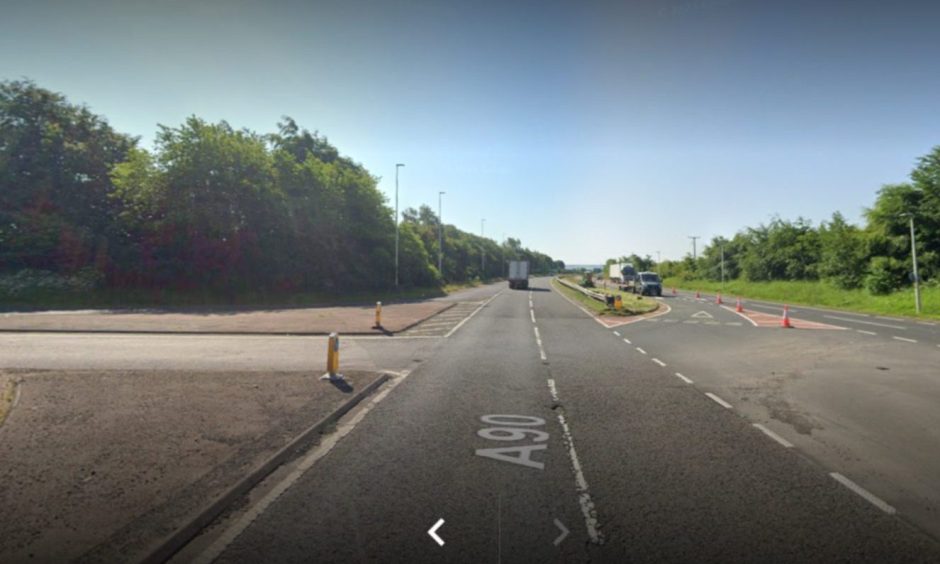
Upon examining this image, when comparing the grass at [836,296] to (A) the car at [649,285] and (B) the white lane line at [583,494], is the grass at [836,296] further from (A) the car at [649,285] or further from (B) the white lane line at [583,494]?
(B) the white lane line at [583,494]

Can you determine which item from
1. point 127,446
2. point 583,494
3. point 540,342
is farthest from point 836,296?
point 127,446

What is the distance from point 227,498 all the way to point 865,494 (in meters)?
6.20

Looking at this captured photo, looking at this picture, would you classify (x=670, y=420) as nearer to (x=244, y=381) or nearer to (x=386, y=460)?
(x=386, y=460)

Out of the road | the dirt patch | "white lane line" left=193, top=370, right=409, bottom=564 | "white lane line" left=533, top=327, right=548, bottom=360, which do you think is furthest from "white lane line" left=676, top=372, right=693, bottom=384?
the dirt patch

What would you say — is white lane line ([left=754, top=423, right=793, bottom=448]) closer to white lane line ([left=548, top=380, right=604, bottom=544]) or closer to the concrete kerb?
→ white lane line ([left=548, top=380, right=604, bottom=544])

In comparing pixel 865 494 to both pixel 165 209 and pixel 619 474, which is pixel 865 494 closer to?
pixel 619 474

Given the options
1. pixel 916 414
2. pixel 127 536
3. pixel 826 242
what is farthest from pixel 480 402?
pixel 826 242

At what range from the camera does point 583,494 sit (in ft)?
15.5

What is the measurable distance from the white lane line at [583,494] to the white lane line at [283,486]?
9.52 ft

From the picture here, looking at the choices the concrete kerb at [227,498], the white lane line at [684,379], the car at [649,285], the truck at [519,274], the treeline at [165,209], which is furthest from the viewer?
the truck at [519,274]

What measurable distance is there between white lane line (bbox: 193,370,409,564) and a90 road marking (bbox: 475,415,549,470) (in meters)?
1.90

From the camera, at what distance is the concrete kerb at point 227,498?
144 inches

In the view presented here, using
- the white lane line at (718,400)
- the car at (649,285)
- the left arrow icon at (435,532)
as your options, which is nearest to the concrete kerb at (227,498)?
the left arrow icon at (435,532)

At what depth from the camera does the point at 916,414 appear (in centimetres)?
787
